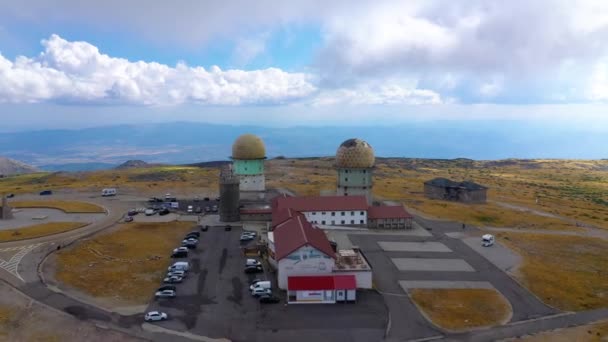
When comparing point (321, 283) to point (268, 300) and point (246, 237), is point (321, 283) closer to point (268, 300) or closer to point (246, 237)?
point (268, 300)

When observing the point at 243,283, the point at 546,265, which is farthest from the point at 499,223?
the point at 243,283

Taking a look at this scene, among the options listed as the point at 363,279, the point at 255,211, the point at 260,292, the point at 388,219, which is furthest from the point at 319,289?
the point at 255,211

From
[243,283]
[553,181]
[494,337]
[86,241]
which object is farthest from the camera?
[553,181]

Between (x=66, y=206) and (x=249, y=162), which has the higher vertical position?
(x=249, y=162)

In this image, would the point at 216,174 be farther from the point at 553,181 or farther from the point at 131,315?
the point at 553,181

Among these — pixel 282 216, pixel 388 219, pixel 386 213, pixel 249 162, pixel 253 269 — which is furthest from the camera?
pixel 249 162

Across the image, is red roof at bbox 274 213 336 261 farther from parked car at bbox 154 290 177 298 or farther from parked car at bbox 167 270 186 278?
parked car at bbox 154 290 177 298

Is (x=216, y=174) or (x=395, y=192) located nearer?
(x=395, y=192)
